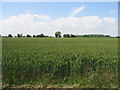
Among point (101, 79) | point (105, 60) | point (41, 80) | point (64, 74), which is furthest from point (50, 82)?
point (105, 60)

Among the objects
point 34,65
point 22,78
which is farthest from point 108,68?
point 22,78

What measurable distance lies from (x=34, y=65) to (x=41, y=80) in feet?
3.03

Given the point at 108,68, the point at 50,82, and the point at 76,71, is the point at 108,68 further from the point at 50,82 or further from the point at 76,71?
the point at 50,82

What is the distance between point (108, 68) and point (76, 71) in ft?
3.99

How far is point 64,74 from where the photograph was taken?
500 cm

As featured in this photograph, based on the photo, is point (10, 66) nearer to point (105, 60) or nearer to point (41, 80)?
point (41, 80)

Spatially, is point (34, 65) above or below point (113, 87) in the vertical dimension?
above

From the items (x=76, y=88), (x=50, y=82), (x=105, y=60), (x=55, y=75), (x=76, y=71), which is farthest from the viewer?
(x=105, y=60)

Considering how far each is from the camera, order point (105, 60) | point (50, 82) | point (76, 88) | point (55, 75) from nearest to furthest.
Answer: point (76, 88) < point (50, 82) < point (55, 75) < point (105, 60)

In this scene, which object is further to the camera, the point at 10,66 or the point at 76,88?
the point at 10,66

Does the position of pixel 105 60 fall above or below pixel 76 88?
above

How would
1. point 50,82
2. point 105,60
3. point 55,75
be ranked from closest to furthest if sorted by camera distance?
point 50,82
point 55,75
point 105,60

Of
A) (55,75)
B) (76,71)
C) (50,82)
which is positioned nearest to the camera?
(50,82)

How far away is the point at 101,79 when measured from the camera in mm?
4488
